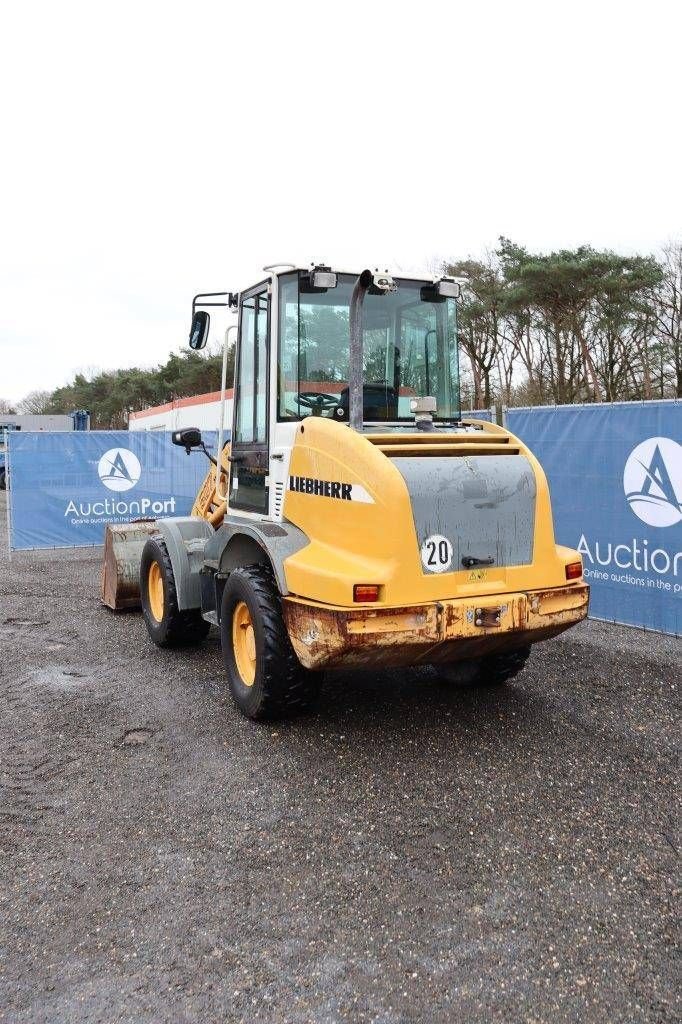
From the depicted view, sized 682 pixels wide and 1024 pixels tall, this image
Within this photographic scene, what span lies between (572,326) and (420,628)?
21.4 m

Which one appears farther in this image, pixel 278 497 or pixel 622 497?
pixel 622 497

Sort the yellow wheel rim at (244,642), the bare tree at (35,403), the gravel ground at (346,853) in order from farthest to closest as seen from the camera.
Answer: the bare tree at (35,403) < the yellow wheel rim at (244,642) < the gravel ground at (346,853)

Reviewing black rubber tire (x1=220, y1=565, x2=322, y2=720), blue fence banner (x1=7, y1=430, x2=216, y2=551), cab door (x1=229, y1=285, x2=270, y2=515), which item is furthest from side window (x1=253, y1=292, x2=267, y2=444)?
blue fence banner (x1=7, y1=430, x2=216, y2=551)

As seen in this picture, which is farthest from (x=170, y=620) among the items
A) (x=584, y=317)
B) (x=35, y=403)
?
(x=35, y=403)

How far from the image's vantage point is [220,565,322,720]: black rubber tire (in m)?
4.51

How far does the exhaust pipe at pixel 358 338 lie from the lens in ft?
14.8

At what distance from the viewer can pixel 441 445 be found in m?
4.43

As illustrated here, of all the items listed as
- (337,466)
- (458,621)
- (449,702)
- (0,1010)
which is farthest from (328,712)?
(0,1010)

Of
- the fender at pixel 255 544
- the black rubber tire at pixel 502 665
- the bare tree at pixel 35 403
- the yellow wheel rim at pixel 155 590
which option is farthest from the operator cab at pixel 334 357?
the bare tree at pixel 35 403

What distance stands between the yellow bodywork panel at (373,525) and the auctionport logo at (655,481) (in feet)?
8.10

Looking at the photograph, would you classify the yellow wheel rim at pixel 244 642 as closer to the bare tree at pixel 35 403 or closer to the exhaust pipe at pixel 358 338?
the exhaust pipe at pixel 358 338

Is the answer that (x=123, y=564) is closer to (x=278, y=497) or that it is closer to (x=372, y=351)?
(x=278, y=497)

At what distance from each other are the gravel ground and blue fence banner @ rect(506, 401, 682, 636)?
1.43 metres

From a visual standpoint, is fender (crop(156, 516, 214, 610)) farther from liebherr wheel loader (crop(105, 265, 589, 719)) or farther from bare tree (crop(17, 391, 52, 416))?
bare tree (crop(17, 391, 52, 416))
